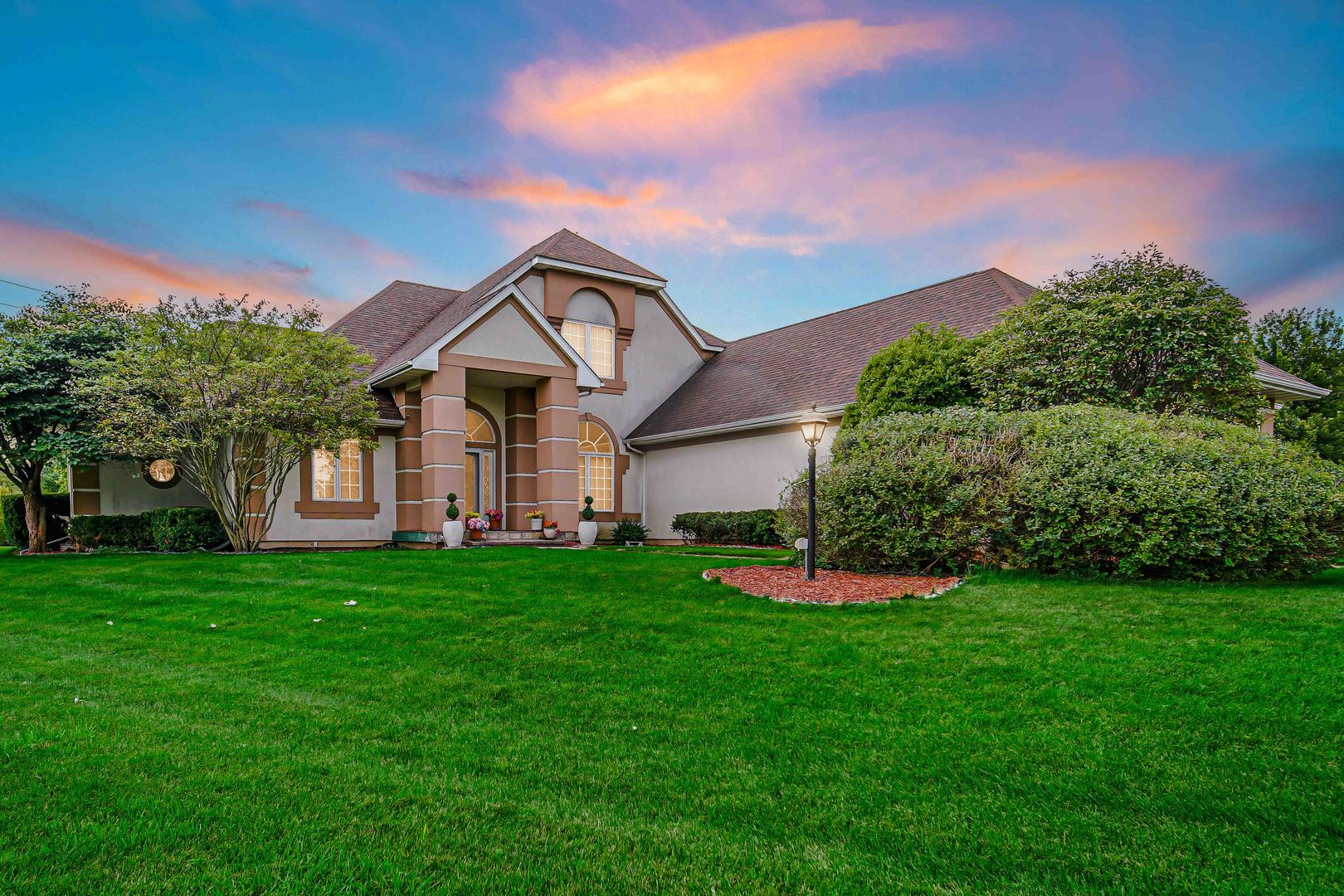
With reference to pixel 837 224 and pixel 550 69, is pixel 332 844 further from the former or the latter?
pixel 837 224

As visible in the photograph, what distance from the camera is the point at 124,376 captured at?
14523 mm

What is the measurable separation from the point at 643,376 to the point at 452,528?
843cm

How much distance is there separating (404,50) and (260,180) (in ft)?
15.3

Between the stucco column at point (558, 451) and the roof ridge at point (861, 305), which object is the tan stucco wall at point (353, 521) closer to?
the stucco column at point (558, 451)

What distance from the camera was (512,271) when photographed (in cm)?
2067

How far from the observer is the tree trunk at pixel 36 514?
654 inches

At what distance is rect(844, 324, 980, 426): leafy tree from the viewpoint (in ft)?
42.0

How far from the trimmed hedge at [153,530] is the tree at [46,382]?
1.23 metres

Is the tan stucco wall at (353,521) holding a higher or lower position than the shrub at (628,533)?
higher

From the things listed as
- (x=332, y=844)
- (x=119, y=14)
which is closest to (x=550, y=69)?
(x=119, y=14)

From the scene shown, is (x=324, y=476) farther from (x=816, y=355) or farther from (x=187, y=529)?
(x=816, y=355)

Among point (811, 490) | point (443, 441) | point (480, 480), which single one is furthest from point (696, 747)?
point (480, 480)

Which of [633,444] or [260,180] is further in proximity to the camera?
[633,444]

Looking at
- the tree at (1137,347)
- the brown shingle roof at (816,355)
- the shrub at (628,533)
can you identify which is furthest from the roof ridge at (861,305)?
the shrub at (628,533)
